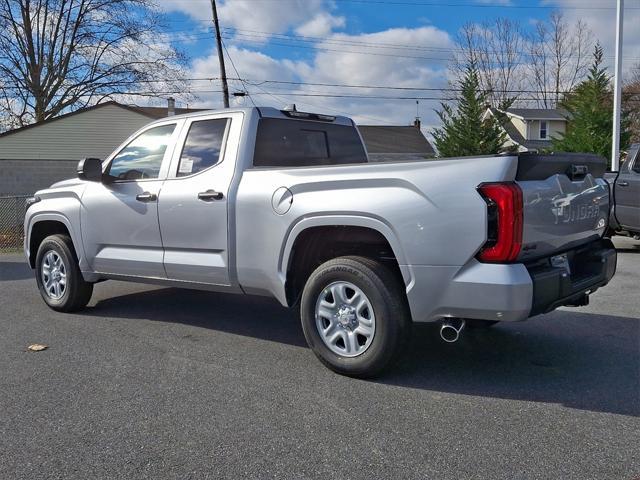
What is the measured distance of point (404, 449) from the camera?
3248 mm

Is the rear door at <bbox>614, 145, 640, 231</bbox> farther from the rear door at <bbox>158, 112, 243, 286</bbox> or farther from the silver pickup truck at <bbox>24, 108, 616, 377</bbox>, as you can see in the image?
the rear door at <bbox>158, 112, 243, 286</bbox>

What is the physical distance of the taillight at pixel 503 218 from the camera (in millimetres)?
3605

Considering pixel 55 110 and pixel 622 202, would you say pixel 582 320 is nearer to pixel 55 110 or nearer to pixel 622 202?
pixel 622 202

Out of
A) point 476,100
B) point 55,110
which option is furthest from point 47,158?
point 476,100

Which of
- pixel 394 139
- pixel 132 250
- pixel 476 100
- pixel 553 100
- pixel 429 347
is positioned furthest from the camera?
pixel 553 100

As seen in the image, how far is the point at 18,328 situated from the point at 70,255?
2.81ft

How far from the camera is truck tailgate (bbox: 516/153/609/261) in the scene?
12.3ft

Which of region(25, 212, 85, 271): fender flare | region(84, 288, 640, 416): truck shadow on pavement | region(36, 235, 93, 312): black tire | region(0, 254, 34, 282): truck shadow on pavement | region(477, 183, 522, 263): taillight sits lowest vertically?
region(0, 254, 34, 282): truck shadow on pavement

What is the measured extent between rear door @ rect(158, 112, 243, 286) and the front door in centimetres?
15

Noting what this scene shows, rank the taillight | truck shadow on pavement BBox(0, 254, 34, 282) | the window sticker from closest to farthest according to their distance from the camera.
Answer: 1. the taillight
2. the window sticker
3. truck shadow on pavement BBox(0, 254, 34, 282)

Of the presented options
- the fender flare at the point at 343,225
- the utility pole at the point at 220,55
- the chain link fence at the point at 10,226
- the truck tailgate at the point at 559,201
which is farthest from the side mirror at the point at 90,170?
the utility pole at the point at 220,55

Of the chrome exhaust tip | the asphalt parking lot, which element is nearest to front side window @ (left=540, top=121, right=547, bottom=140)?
the asphalt parking lot

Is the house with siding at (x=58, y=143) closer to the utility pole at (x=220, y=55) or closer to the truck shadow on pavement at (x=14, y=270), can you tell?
the utility pole at (x=220, y=55)

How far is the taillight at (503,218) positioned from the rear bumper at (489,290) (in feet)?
0.32
